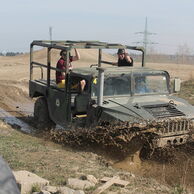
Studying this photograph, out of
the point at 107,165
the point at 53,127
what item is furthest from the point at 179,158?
the point at 53,127

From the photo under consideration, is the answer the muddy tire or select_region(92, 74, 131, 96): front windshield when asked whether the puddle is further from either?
select_region(92, 74, 131, 96): front windshield

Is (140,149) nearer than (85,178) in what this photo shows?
No

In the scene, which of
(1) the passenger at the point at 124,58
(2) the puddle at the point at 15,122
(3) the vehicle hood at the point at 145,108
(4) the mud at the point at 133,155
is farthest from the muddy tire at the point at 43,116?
(3) the vehicle hood at the point at 145,108

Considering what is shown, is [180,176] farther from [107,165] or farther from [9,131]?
[9,131]

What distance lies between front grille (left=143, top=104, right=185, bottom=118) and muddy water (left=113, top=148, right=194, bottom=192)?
72cm

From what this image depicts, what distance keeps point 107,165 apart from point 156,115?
4.10 ft

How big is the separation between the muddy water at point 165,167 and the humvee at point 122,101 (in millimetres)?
342

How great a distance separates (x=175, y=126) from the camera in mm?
7398

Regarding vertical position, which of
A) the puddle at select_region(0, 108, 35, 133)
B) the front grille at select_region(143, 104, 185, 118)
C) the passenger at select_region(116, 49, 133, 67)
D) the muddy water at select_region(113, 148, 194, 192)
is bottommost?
the puddle at select_region(0, 108, 35, 133)

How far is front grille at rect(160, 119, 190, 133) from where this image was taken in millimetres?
7254

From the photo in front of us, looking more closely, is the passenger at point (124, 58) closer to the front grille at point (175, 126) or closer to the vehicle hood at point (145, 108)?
the vehicle hood at point (145, 108)

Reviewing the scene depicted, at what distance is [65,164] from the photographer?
21.1 feet

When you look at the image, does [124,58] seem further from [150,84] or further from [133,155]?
[133,155]

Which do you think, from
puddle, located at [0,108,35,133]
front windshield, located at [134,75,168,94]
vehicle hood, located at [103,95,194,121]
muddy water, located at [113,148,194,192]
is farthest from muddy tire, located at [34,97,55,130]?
muddy water, located at [113,148,194,192]
